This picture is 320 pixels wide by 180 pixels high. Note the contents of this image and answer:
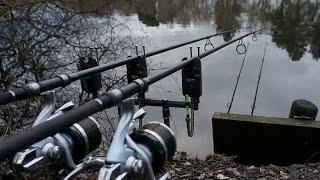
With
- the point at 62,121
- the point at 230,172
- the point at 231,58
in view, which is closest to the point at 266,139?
the point at 230,172

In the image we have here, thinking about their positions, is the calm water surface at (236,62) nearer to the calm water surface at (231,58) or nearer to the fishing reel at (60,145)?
the calm water surface at (231,58)

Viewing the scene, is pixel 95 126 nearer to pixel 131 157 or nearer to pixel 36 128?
pixel 131 157

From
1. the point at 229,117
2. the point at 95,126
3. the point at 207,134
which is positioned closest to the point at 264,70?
the point at 207,134

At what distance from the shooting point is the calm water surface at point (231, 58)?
31.2 feet

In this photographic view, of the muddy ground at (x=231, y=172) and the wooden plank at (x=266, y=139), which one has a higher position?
the muddy ground at (x=231, y=172)

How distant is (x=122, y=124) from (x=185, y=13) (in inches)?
1009

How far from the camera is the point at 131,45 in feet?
24.6

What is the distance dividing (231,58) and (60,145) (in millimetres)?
15063

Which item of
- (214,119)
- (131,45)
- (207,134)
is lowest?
(207,134)

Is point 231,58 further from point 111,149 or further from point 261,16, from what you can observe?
point 111,149

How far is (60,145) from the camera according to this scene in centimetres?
174

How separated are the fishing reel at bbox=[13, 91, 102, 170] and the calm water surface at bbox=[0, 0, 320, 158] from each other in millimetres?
4864

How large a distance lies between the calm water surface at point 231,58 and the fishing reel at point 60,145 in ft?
16.0

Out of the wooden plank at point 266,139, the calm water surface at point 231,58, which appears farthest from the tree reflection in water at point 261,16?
the wooden plank at point 266,139
